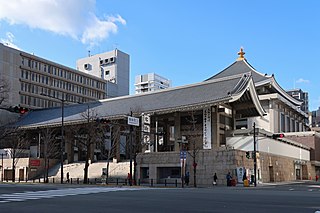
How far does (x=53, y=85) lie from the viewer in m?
93.8

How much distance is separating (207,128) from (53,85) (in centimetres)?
5695

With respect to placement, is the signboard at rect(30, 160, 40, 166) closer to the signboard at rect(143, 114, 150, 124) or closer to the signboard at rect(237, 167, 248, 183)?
the signboard at rect(143, 114, 150, 124)

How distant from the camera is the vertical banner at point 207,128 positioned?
46.1m

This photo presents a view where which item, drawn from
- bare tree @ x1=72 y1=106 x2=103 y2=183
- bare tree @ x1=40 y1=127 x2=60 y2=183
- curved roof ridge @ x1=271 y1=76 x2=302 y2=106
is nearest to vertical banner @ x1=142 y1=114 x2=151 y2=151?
bare tree @ x1=72 y1=106 x2=103 y2=183

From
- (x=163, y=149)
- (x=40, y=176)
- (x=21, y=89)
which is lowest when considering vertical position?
(x=40, y=176)

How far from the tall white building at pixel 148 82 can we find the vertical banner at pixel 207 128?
107079 mm

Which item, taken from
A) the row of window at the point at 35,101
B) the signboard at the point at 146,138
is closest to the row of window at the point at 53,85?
the row of window at the point at 35,101

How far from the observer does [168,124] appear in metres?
55.4

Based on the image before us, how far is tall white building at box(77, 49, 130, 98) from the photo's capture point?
117375 mm

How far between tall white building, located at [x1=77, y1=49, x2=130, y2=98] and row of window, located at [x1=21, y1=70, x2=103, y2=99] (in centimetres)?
842

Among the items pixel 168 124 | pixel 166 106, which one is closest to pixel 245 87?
pixel 166 106

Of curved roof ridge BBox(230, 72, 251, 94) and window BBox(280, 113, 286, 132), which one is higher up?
curved roof ridge BBox(230, 72, 251, 94)

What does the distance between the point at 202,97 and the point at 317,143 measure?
122 feet

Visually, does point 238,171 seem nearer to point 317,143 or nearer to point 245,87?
point 245,87
